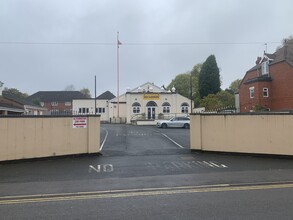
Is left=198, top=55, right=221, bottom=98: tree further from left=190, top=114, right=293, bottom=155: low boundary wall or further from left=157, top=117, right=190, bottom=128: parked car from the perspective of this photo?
left=190, top=114, right=293, bottom=155: low boundary wall

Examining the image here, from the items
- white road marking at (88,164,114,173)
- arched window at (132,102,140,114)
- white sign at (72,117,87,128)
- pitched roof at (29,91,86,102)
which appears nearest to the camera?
white road marking at (88,164,114,173)

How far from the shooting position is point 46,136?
16094mm

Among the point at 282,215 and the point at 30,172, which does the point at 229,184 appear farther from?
the point at 30,172

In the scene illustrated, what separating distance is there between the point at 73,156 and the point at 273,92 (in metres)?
38.4

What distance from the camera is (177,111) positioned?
66.9m

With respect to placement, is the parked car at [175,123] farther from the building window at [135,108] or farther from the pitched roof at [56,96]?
the pitched roof at [56,96]

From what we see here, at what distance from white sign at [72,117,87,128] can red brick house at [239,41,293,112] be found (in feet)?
113

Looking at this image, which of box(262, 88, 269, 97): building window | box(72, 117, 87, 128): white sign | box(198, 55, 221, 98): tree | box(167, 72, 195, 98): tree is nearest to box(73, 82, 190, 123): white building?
box(198, 55, 221, 98): tree

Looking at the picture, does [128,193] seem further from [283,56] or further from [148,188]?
[283,56]

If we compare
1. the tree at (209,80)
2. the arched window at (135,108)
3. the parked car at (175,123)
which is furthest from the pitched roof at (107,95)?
the parked car at (175,123)

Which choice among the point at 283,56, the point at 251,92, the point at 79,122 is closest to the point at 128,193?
the point at 79,122

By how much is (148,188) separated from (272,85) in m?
43.3

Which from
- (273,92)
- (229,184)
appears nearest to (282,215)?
(229,184)

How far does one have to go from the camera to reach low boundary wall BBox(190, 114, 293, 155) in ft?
55.1
